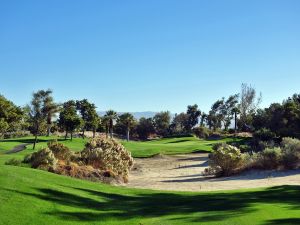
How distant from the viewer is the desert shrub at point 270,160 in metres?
37.6

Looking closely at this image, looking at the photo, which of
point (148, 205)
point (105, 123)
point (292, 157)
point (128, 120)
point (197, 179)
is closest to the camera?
point (148, 205)

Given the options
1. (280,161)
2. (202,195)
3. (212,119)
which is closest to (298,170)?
(280,161)

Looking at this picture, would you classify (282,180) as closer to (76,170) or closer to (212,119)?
(76,170)

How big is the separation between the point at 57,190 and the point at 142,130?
109m

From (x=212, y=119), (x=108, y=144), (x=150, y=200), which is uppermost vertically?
(x=212, y=119)

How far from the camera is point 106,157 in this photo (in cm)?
3766

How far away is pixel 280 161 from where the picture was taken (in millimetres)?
37531

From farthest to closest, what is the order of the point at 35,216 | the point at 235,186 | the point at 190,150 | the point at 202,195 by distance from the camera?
the point at 190,150 < the point at 235,186 < the point at 202,195 < the point at 35,216

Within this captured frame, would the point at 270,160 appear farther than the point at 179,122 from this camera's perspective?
No

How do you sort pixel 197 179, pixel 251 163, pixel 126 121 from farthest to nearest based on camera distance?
1. pixel 126 121
2. pixel 251 163
3. pixel 197 179

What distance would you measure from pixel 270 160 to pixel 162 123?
316ft

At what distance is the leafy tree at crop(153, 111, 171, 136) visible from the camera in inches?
5281

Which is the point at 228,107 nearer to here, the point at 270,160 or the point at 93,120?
the point at 93,120

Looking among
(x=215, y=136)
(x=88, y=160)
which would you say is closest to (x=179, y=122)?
(x=215, y=136)
